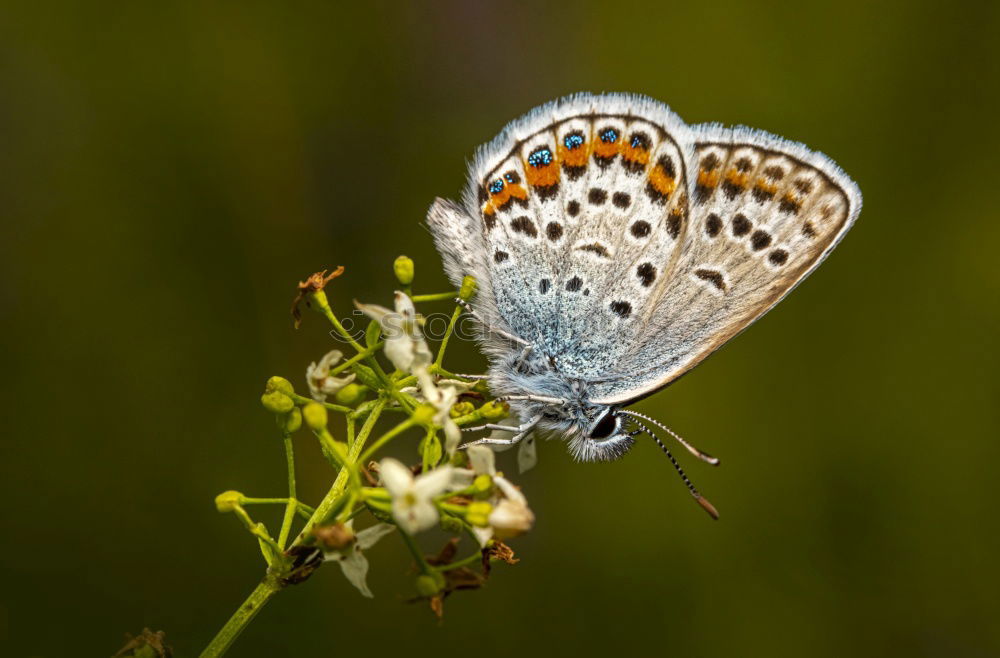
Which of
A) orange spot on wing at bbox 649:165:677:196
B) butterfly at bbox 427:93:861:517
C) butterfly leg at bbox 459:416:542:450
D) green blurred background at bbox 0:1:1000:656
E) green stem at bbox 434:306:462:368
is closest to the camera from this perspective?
green stem at bbox 434:306:462:368

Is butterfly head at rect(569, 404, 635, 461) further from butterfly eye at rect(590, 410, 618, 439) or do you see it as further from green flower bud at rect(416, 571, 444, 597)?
green flower bud at rect(416, 571, 444, 597)

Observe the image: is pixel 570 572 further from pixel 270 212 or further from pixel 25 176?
pixel 25 176

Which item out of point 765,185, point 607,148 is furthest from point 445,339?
point 765,185

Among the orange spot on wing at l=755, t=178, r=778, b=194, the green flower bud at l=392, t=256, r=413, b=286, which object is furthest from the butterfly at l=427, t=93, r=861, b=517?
the green flower bud at l=392, t=256, r=413, b=286

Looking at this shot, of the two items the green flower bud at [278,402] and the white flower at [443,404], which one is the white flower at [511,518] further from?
the green flower bud at [278,402]

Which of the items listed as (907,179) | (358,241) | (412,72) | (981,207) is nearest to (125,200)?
(358,241)

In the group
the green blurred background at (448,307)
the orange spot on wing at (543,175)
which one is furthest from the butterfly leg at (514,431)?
the green blurred background at (448,307)

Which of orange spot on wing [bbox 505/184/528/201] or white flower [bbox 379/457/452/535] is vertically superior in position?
orange spot on wing [bbox 505/184/528/201]
